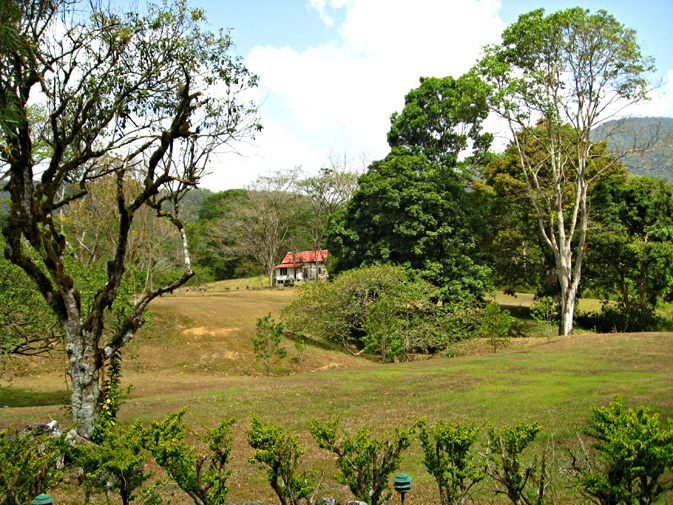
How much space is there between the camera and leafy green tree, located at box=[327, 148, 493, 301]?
1141 inches

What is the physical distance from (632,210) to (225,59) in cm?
2876

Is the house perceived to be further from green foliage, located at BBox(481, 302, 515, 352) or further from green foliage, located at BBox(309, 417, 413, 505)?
green foliage, located at BBox(309, 417, 413, 505)

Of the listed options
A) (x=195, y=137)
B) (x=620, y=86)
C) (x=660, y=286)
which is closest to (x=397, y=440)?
(x=195, y=137)

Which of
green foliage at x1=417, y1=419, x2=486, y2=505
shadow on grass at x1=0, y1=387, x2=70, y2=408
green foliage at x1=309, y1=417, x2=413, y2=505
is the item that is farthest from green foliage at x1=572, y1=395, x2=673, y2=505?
shadow on grass at x1=0, y1=387, x2=70, y2=408

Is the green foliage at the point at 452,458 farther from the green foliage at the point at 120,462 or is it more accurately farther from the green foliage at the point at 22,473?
the green foliage at the point at 22,473

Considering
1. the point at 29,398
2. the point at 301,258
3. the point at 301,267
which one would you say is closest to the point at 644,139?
the point at 29,398

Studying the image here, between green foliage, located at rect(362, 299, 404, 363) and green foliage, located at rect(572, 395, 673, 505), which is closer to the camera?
green foliage, located at rect(572, 395, 673, 505)

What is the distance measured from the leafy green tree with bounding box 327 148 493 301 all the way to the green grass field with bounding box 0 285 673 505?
6.19 meters

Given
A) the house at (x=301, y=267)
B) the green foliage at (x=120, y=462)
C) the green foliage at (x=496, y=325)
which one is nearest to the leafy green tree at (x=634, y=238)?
the green foliage at (x=496, y=325)

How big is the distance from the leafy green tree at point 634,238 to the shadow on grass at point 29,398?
27.6m

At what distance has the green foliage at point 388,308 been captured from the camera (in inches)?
1003

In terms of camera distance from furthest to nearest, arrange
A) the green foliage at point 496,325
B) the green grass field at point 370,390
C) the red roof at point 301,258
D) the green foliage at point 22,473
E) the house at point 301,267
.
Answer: the house at point 301,267, the red roof at point 301,258, the green foliage at point 496,325, the green grass field at point 370,390, the green foliage at point 22,473

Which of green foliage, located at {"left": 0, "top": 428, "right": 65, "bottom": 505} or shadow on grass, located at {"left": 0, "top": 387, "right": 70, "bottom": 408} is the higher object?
green foliage, located at {"left": 0, "top": 428, "right": 65, "bottom": 505}

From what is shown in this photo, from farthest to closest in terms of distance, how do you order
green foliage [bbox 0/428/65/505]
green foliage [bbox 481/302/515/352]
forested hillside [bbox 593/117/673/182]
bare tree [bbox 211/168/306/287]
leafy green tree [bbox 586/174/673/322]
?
bare tree [bbox 211/168/306/287]
leafy green tree [bbox 586/174/673/322]
forested hillside [bbox 593/117/673/182]
green foliage [bbox 481/302/515/352]
green foliage [bbox 0/428/65/505]
